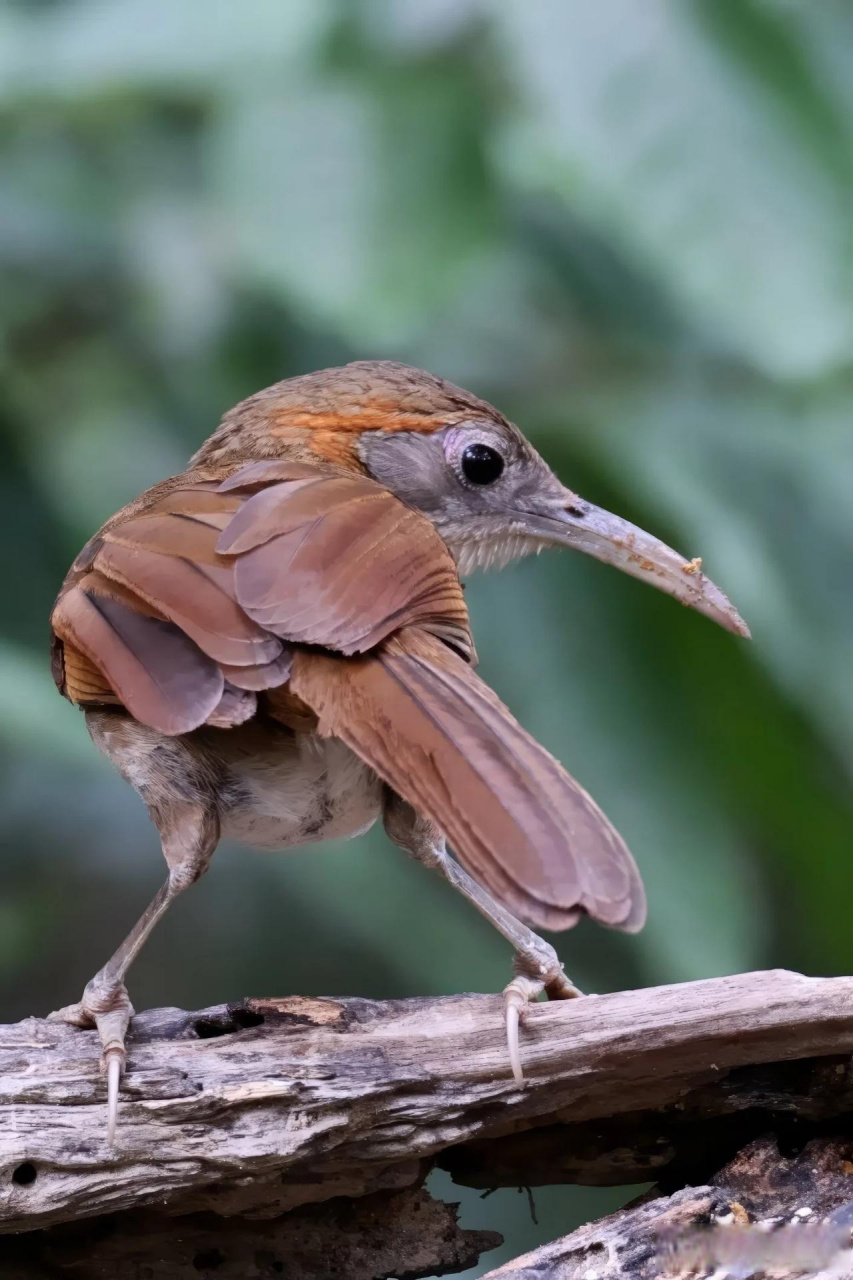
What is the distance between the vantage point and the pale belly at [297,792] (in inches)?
76.4

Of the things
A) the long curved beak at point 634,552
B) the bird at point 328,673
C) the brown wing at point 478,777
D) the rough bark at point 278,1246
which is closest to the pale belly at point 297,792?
the bird at point 328,673

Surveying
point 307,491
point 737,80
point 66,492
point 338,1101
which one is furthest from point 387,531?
point 737,80

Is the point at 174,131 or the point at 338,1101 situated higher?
the point at 174,131

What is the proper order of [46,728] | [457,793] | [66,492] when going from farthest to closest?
[66,492]
[46,728]
[457,793]

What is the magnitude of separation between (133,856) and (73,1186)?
3.50 feet

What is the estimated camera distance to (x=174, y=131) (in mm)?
2965

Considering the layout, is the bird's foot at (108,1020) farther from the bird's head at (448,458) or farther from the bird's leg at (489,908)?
the bird's head at (448,458)

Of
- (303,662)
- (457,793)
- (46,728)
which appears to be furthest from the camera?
(46,728)

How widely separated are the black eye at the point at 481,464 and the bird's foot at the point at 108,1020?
3.09 feet

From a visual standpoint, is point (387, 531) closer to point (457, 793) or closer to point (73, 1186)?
point (457, 793)

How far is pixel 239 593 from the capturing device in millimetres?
1725

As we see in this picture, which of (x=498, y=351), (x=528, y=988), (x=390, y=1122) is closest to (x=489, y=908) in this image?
(x=528, y=988)

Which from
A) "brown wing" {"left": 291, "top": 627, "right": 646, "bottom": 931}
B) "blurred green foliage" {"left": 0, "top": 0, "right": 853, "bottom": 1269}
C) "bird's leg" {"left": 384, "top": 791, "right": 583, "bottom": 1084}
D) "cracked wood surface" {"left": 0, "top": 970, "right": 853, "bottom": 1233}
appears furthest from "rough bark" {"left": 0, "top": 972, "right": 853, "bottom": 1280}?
"blurred green foliage" {"left": 0, "top": 0, "right": 853, "bottom": 1269}

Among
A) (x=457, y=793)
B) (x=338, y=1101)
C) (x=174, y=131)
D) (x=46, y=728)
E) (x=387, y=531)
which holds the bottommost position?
(x=338, y=1101)
